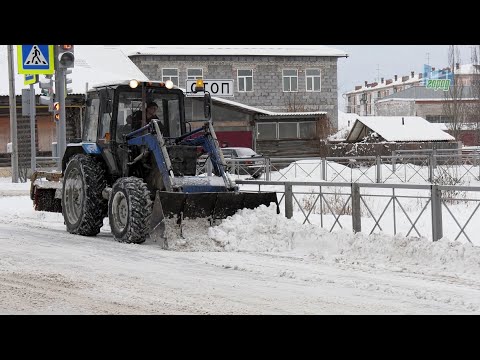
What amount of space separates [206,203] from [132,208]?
3.75 ft

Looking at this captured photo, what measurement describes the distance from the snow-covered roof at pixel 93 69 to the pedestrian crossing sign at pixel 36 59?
17.6 m

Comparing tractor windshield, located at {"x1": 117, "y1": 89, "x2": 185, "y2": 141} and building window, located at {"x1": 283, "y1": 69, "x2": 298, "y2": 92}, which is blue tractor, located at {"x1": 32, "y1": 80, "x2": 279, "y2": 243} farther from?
building window, located at {"x1": 283, "y1": 69, "x2": 298, "y2": 92}

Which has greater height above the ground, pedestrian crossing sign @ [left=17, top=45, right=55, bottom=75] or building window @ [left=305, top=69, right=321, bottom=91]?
building window @ [left=305, top=69, right=321, bottom=91]

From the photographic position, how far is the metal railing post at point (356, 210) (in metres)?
12.5

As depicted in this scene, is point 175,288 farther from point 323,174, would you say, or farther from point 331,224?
point 323,174

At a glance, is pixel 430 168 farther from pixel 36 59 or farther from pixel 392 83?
pixel 392 83

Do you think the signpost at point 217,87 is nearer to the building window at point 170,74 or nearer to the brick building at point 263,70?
the brick building at point 263,70

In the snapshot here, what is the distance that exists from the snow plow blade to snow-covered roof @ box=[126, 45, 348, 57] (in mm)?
34827

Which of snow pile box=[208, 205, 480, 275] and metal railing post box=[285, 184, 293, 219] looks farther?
metal railing post box=[285, 184, 293, 219]

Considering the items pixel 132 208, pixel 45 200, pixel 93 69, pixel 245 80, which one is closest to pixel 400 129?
pixel 245 80

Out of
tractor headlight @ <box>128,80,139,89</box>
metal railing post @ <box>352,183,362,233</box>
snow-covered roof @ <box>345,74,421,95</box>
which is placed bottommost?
metal railing post @ <box>352,183,362,233</box>

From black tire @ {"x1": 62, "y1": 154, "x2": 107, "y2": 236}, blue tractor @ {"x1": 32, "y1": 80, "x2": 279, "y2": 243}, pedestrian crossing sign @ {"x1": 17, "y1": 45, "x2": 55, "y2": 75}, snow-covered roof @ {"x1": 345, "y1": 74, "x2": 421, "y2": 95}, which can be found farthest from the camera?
snow-covered roof @ {"x1": 345, "y1": 74, "x2": 421, "y2": 95}

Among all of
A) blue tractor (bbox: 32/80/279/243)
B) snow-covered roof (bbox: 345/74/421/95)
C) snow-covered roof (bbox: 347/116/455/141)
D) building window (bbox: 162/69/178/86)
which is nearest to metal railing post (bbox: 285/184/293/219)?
blue tractor (bbox: 32/80/279/243)

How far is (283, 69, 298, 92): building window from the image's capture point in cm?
5109
